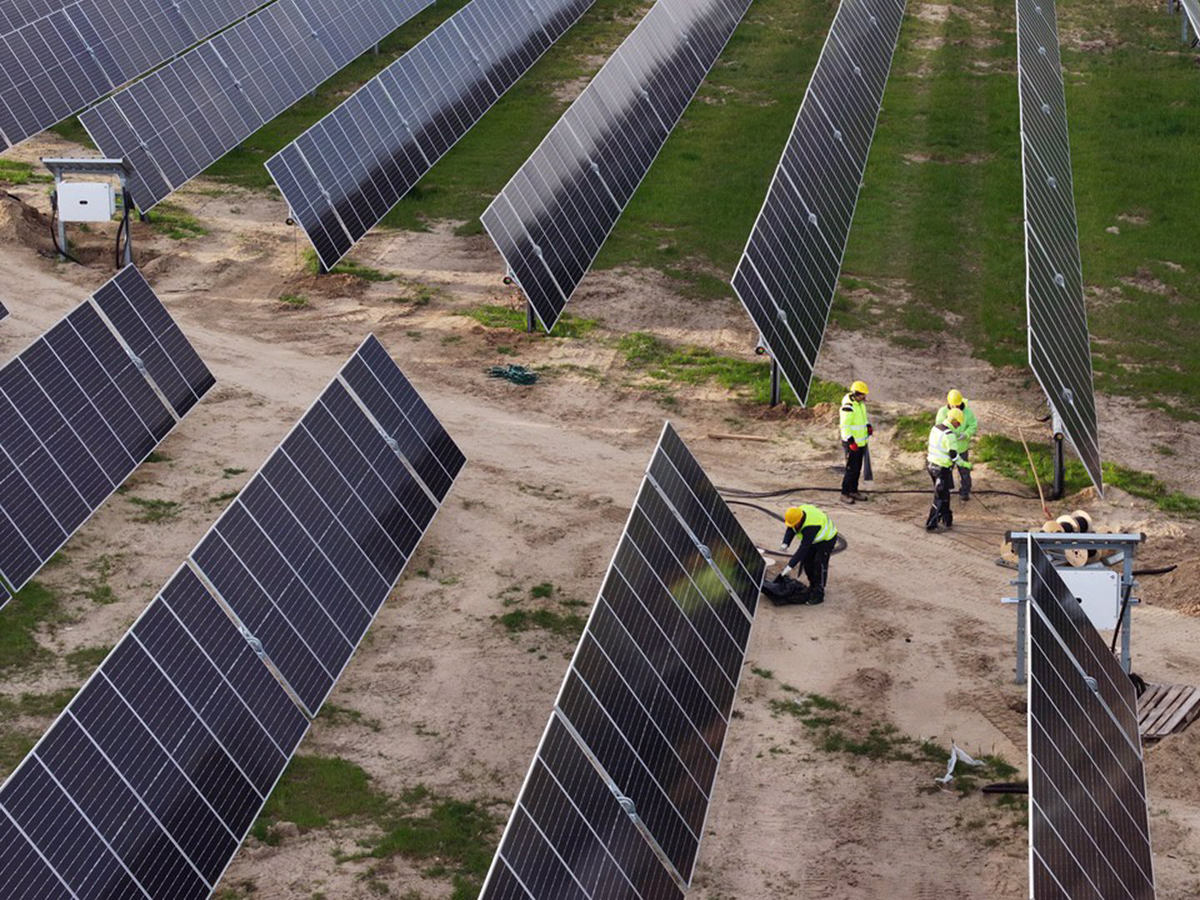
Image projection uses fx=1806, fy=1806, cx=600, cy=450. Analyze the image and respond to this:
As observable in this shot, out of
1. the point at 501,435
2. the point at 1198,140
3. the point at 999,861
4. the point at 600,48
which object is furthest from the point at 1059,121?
the point at 999,861

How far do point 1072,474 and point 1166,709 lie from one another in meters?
5.61

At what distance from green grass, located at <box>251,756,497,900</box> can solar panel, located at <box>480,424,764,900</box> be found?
182 centimetres

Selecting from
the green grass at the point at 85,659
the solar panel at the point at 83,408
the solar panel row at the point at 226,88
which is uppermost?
the solar panel row at the point at 226,88

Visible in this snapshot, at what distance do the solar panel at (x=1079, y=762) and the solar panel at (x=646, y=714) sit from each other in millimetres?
3121

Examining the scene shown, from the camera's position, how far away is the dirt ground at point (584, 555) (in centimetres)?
1658

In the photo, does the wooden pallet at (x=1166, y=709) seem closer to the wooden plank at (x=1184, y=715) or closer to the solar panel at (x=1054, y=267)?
the wooden plank at (x=1184, y=715)

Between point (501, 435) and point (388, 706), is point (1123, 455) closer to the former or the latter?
point (501, 435)

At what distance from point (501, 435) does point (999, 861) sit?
33.1 feet

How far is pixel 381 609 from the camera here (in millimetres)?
20016

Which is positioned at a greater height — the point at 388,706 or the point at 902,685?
the point at 388,706

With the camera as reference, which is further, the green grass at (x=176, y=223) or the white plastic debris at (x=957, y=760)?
the green grass at (x=176, y=223)

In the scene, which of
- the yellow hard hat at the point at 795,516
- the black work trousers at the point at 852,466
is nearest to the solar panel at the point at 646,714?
the yellow hard hat at the point at 795,516

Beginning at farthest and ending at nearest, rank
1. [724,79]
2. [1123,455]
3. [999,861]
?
[724,79] → [1123,455] → [999,861]

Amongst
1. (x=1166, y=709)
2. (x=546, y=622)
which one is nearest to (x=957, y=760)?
(x=1166, y=709)
